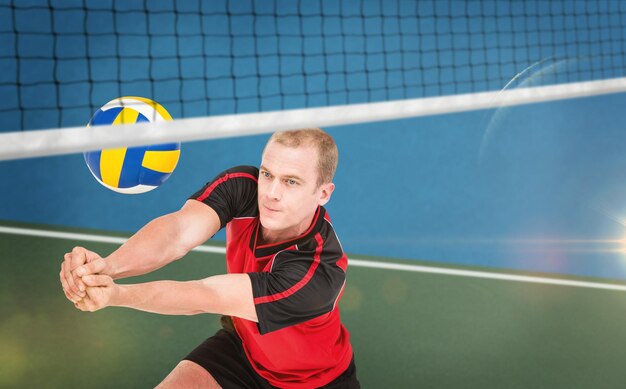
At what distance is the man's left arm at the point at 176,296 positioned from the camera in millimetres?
2248

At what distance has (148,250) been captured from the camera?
288 cm

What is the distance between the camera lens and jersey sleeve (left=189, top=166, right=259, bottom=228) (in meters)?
3.16

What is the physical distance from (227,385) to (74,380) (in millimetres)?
1317

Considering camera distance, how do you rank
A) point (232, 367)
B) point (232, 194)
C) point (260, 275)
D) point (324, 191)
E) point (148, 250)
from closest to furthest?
point (260, 275)
point (148, 250)
point (324, 191)
point (232, 194)
point (232, 367)

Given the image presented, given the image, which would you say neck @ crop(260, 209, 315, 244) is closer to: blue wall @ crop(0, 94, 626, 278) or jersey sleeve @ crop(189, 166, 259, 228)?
jersey sleeve @ crop(189, 166, 259, 228)

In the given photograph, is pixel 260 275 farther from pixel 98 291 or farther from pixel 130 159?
pixel 130 159

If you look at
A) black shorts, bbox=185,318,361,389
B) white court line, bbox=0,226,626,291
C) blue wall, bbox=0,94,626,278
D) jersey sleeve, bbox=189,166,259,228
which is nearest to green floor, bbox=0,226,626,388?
white court line, bbox=0,226,626,291

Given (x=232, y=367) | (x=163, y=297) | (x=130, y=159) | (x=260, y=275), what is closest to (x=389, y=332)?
(x=232, y=367)

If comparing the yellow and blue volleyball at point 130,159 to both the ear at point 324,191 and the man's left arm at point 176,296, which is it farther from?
the man's left arm at point 176,296

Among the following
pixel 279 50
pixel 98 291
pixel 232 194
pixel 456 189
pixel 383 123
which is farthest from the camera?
pixel 279 50

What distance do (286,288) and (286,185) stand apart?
390 mm

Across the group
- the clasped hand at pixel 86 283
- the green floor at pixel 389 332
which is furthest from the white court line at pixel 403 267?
the clasped hand at pixel 86 283

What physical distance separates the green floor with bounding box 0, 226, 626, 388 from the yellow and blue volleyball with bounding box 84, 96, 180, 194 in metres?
1.18

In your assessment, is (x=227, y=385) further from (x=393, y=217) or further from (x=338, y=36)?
(x=338, y=36)
